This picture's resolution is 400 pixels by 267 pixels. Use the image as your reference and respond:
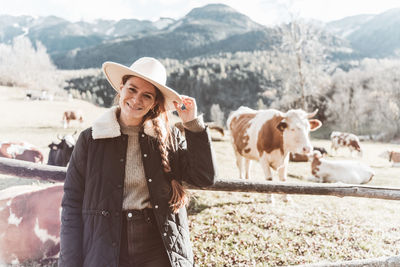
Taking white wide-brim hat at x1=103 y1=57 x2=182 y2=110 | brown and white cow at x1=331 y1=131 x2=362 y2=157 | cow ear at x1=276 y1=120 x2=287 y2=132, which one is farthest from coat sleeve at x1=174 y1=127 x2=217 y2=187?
brown and white cow at x1=331 y1=131 x2=362 y2=157

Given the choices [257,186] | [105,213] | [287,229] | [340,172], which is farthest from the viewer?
[340,172]

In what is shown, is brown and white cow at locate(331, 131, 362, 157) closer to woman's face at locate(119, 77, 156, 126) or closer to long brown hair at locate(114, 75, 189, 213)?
long brown hair at locate(114, 75, 189, 213)

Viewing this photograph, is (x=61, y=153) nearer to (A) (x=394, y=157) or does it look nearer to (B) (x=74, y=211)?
(B) (x=74, y=211)

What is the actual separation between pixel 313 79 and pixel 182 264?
21865 mm

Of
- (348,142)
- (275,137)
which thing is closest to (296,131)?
(275,137)

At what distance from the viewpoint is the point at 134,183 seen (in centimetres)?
193

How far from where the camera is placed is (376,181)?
401 inches

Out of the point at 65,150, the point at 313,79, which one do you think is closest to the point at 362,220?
the point at 65,150

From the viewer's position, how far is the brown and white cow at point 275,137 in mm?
5574

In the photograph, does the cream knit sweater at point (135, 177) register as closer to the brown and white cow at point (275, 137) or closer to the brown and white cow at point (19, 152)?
the brown and white cow at point (275, 137)

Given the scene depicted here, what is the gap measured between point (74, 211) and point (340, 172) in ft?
32.8

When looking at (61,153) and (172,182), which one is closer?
(172,182)

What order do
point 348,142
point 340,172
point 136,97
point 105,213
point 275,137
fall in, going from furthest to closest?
1. point 348,142
2. point 340,172
3. point 275,137
4. point 136,97
5. point 105,213

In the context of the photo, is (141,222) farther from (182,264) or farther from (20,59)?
(20,59)
